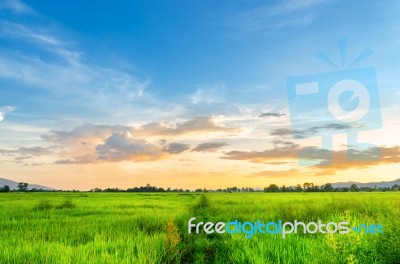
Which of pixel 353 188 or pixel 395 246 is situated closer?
pixel 395 246

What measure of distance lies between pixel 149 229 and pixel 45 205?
1220cm

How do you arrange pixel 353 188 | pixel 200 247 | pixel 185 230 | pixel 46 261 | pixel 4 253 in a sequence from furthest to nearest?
pixel 353 188 < pixel 185 230 < pixel 200 247 < pixel 4 253 < pixel 46 261

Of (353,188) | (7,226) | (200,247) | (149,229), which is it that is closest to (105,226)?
(149,229)

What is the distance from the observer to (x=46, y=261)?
5.51m

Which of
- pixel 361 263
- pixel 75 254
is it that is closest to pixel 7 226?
pixel 75 254

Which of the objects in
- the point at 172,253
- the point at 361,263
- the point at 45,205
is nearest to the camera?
the point at 361,263

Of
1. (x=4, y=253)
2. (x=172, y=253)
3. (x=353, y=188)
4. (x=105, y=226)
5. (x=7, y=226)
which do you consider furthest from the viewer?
(x=353, y=188)

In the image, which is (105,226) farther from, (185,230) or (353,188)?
(353,188)

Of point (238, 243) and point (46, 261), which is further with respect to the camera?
point (238, 243)

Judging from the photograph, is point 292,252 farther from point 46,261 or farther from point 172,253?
point 46,261

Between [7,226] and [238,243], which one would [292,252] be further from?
[7,226]

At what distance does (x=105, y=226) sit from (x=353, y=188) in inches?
4249

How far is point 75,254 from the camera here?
6164 mm

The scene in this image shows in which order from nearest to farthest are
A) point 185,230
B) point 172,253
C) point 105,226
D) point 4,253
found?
point 4,253 < point 172,253 < point 185,230 < point 105,226
